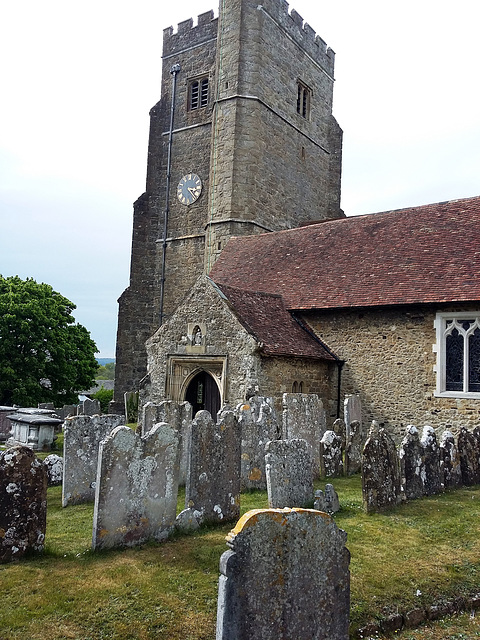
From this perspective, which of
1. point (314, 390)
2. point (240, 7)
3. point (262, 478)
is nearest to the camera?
point (262, 478)

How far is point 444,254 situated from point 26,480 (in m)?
11.9

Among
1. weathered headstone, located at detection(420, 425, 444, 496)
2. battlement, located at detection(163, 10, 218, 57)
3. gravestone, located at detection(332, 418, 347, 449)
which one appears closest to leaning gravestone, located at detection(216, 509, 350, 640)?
weathered headstone, located at detection(420, 425, 444, 496)

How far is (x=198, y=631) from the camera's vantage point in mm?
4105

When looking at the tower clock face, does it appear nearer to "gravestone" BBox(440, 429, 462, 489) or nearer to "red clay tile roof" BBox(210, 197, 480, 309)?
"red clay tile roof" BBox(210, 197, 480, 309)

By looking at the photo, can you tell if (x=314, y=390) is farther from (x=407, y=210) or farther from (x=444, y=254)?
(x=407, y=210)

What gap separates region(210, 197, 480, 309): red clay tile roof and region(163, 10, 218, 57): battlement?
1301 centimetres

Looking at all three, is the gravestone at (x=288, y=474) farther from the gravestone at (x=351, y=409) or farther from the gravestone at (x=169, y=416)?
the gravestone at (x=351, y=409)

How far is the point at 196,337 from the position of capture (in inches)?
531

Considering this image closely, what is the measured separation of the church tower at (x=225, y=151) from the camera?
877 inches

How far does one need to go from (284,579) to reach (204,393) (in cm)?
1105

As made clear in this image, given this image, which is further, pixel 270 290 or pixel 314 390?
pixel 270 290

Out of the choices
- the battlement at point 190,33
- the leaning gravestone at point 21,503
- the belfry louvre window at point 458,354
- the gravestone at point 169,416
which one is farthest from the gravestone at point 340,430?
the battlement at point 190,33

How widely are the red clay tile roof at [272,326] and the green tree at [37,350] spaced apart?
11.2m

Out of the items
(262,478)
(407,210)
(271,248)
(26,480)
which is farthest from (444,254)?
(26,480)
